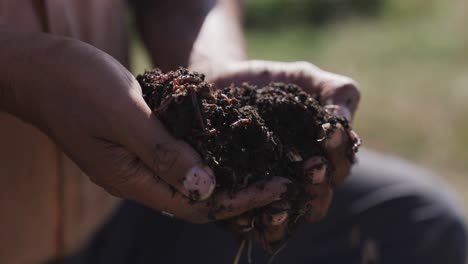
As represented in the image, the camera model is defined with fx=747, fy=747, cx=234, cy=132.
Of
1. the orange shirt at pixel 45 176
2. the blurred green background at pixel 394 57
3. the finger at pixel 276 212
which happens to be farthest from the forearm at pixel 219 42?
the blurred green background at pixel 394 57

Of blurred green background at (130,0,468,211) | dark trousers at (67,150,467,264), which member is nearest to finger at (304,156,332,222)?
dark trousers at (67,150,467,264)

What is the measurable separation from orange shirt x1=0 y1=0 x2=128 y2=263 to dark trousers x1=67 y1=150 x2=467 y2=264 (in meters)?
0.21

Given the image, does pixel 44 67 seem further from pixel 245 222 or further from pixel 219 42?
pixel 219 42

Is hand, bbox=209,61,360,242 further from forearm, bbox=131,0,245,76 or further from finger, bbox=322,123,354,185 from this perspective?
forearm, bbox=131,0,245,76

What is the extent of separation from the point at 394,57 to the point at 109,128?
3850 millimetres

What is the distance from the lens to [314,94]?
60.1 inches

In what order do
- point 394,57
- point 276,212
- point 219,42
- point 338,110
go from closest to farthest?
point 276,212 < point 338,110 < point 219,42 < point 394,57

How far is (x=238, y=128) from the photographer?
1.24m

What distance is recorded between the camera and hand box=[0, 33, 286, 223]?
44.5 inches

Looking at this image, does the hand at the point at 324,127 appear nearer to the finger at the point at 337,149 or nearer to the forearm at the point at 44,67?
the finger at the point at 337,149

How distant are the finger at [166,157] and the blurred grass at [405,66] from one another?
241cm

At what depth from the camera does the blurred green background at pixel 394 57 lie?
3.77 meters

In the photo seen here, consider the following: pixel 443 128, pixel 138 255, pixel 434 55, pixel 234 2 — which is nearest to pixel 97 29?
pixel 234 2

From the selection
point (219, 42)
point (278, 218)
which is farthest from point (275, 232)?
point (219, 42)
